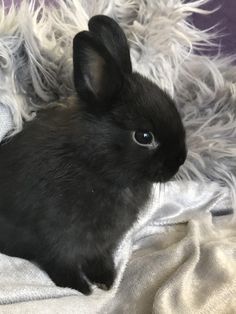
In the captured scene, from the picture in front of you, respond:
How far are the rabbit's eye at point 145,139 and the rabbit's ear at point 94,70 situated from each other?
0.22ft

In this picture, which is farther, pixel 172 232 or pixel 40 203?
pixel 172 232

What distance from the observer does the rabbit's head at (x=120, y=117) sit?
32.6 inches

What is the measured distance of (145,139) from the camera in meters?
0.83

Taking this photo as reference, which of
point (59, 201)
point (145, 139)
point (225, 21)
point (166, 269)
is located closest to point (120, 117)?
point (145, 139)

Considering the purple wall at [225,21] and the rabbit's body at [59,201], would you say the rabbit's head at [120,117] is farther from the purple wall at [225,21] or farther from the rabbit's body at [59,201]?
the purple wall at [225,21]

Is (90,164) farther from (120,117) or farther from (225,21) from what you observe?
(225,21)

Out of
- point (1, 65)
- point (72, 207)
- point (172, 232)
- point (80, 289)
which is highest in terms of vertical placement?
point (1, 65)

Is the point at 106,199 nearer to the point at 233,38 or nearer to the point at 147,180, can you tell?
the point at 147,180

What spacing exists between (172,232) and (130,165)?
258mm

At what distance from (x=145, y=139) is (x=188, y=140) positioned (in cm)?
29

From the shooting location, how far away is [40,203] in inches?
35.3

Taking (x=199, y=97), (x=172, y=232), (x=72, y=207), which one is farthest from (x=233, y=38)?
(x=72, y=207)

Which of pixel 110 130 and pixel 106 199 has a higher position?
pixel 110 130

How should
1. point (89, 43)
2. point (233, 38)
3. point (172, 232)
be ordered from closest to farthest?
point (89, 43) < point (172, 232) < point (233, 38)
